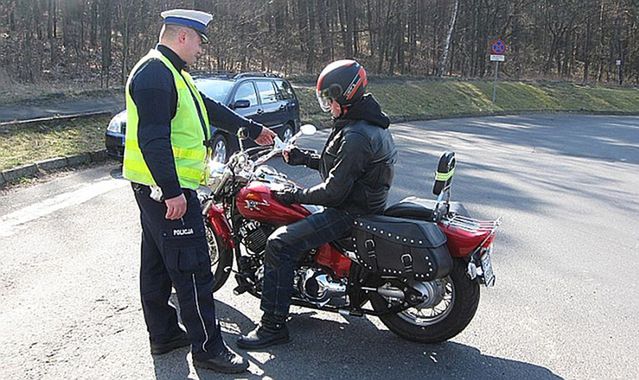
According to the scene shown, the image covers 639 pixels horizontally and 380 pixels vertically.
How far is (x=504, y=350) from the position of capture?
4.14m

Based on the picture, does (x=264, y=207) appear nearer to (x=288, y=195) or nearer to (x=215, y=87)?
(x=288, y=195)

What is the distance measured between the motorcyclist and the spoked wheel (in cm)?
69

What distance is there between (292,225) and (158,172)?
1010 millimetres

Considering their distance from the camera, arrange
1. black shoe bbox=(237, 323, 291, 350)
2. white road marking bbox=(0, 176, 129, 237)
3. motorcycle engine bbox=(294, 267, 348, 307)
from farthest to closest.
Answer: white road marking bbox=(0, 176, 129, 237)
motorcycle engine bbox=(294, 267, 348, 307)
black shoe bbox=(237, 323, 291, 350)

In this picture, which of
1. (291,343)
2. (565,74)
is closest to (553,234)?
(291,343)

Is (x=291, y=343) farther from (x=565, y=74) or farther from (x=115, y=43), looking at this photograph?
(x=565, y=74)

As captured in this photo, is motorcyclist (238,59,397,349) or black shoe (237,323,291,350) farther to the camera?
black shoe (237,323,291,350)

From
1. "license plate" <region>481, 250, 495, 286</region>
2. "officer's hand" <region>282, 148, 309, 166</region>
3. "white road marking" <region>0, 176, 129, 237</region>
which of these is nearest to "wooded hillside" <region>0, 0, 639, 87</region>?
"white road marking" <region>0, 176, 129, 237</region>

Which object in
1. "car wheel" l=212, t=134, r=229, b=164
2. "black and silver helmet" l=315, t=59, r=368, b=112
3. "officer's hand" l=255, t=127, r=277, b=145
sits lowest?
"car wheel" l=212, t=134, r=229, b=164

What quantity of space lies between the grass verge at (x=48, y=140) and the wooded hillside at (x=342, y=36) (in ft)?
35.7

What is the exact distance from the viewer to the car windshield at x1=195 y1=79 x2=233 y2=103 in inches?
440

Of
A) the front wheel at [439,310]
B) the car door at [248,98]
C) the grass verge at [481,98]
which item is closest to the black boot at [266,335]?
the front wheel at [439,310]

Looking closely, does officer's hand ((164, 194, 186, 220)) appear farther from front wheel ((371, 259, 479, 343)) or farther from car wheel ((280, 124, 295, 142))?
car wheel ((280, 124, 295, 142))

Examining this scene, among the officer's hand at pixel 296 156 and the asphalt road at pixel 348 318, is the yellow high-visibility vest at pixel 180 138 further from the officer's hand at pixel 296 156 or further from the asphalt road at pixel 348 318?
the asphalt road at pixel 348 318
